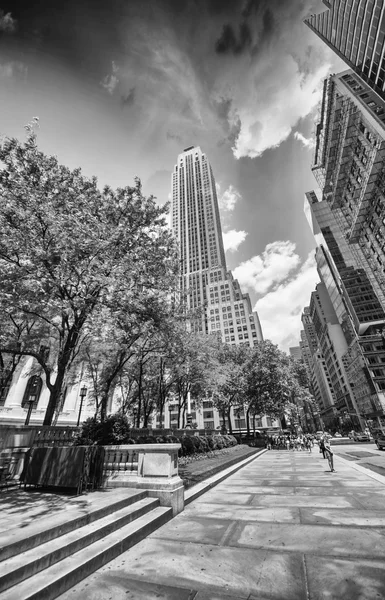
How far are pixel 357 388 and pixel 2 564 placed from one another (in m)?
108

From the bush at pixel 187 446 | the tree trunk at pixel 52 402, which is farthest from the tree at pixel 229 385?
the tree trunk at pixel 52 402

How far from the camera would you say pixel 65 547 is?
12.2 feet

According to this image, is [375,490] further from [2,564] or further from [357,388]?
[357,388]

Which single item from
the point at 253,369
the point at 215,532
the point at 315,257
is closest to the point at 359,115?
the point at 253,369

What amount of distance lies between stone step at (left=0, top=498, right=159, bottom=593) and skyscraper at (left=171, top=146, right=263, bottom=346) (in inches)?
3531

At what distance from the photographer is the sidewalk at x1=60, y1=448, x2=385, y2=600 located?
3.08 meters

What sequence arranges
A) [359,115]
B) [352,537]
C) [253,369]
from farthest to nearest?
1. [359,115]
2. [253,369]
3. [352,537]

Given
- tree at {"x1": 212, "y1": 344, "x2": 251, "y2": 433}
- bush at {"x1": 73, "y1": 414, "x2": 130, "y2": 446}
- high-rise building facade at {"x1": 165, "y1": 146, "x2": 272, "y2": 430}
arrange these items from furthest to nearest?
high-rise building facade at {"x1": 165, "y1": 146, "x2": 272, "y2": 430}, tree at {"x1": 212, "y1": 344, "x2": 251, "y2": 433}, bush at {"x1": 73, "y1": 414, "x2": 130, "y2": 446}

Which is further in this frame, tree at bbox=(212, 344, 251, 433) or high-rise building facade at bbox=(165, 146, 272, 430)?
high-rise building facade at bbox=(165, 146, 272, 430)

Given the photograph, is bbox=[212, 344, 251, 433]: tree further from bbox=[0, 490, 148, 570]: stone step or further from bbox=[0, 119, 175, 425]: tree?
bbox=[0, 490, 148, 570]: stone step

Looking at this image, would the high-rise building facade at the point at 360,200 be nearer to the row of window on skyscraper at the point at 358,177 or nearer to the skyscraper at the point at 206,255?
the row of window on skyscraper at the point at 358,177

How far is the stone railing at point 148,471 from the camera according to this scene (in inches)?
261

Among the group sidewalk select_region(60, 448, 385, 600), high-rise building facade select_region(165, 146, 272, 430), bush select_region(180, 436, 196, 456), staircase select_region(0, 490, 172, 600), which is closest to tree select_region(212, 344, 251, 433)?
bush select_region(180, 436, 196, 456)

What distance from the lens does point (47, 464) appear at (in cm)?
693
